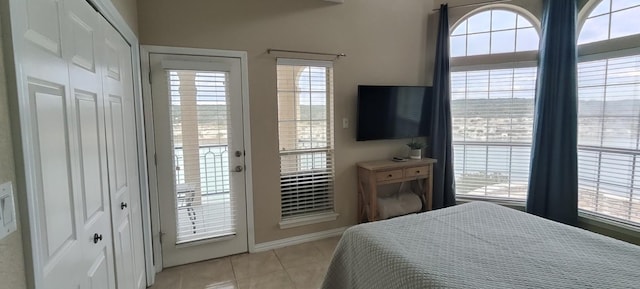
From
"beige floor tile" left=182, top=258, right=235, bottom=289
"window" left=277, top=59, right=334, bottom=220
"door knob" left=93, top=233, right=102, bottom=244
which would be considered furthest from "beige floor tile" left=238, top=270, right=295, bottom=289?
"door knob" left=93, top=233, right=102, bottom=244

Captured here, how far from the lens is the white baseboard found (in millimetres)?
3090

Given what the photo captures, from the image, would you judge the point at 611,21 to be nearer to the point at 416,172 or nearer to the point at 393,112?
the point at 393,112

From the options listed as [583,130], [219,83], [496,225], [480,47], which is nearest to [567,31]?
[480,47]

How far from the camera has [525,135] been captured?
3473 millimetres

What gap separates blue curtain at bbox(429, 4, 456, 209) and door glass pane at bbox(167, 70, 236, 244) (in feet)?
7.98

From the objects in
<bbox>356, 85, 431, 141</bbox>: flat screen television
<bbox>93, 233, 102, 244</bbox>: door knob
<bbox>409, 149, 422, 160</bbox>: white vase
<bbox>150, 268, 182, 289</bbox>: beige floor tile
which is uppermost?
<bbox>356, 85, 431, 141</bbox>: flat screen television

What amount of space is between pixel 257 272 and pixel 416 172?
6.64ft

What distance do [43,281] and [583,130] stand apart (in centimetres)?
424

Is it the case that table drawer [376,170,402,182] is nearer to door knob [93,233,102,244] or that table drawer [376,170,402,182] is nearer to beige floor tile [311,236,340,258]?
beige floor tile [311,236,340,258]

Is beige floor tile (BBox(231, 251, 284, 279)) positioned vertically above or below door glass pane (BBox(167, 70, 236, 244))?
below

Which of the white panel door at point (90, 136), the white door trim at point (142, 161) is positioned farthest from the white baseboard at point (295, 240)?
the white panel door at point (90, 136)

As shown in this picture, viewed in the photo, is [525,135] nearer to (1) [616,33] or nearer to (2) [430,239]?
(1) [616,33]

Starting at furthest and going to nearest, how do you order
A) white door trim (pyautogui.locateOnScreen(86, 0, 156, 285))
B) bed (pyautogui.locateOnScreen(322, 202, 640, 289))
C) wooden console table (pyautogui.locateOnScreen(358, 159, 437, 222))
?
wooden console table (pyautogui.locateOnScreen(358, 159, 437, 222))
white door trim (pyautogui.locateOnScreen(86, 0, 156, 285))
bed (pyautogui.locateOnScreen(322, 202, 640, 289))

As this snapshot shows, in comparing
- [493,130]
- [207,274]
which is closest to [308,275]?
[207,274]
